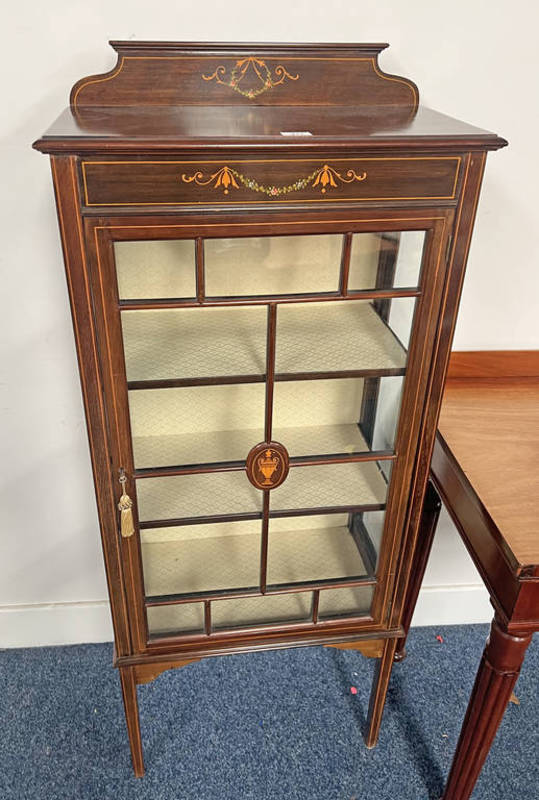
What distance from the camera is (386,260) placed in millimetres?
843

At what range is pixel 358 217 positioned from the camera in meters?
0.79

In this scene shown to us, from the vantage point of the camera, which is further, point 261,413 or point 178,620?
point 178,620

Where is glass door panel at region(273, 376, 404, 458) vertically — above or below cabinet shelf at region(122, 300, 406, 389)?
below

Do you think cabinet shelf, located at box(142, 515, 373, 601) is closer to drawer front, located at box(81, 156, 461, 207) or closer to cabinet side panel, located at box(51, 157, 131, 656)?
cabinet side panel, located at box(51, 157, 131, 656)

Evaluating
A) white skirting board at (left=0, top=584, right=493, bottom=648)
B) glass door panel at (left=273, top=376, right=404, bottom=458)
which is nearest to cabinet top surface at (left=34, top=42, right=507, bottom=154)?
glass door panel at (left=273, top=376, right=404, bottom=458)

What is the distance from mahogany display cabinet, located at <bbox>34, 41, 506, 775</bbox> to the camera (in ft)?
2.44

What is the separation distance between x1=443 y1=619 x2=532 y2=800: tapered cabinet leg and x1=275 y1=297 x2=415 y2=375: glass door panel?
42cm

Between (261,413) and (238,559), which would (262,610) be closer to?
(238,559)

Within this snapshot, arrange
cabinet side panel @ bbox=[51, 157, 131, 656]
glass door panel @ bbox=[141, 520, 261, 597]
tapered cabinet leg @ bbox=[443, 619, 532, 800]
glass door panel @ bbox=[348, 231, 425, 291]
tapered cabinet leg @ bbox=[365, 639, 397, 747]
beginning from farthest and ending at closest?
tapered cabinet leg @ bbox=[365, 639, 397, 747] < glass door panel @ bbox=[141, 520, 261, 597] < tapered cabinet leg @ bbox=[443, 619, 532, 800] < glass door panel @ bbox=[348, 231, 425, 291] < cabinet side panel @ bbox=[51, 157, 131, 656]

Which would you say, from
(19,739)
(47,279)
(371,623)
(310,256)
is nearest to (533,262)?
(310,256)

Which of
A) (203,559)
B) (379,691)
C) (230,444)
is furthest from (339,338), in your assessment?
(379,691)

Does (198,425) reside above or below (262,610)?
above

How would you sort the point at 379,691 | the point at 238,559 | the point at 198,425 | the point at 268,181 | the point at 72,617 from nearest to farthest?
the point at 268,181 → the point at 198,425 → the point at 238,559 → the point at 379,691 → the point at 72,617

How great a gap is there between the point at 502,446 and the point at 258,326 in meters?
0.47
